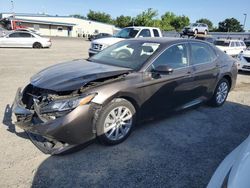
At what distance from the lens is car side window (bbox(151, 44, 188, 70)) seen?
475cm

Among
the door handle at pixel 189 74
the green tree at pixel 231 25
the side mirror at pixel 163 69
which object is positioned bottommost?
the door handle at pixel 189 74

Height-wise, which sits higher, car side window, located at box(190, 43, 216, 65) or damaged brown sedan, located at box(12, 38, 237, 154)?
car side window, located at box(190, 43, 216, 65)

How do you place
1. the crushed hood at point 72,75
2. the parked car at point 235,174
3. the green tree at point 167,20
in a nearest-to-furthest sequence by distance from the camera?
the parked car at point 235,174 → the crushed hood at point 72,75 → the green tree at point 167,20

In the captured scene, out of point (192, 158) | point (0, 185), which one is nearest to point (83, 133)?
point (0, 185)

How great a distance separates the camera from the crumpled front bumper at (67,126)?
3.55 metres

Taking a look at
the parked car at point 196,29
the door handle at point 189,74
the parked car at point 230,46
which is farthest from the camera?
the parked car at point 196,29

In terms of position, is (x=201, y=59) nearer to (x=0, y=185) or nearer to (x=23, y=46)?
(x=0, y=185)

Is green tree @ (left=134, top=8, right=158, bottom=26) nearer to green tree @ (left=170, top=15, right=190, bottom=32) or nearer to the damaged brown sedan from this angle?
green tree @ (left=170, top=15, right=190, bottom=32)

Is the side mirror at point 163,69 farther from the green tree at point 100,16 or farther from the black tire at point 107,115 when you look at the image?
the green tree at point 100,16

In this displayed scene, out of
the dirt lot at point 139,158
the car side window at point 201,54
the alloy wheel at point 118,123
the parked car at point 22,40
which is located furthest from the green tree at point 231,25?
the alloy wheel at point 118,123

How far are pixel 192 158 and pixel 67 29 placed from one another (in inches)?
2658

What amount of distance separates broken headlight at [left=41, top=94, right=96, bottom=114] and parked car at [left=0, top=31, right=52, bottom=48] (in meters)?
18.6

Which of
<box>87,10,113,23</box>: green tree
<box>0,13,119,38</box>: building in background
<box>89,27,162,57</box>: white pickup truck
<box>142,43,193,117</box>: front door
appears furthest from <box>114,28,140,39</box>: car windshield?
<box>87,10,113,23</box>: green tree

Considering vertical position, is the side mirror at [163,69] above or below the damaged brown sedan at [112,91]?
above
